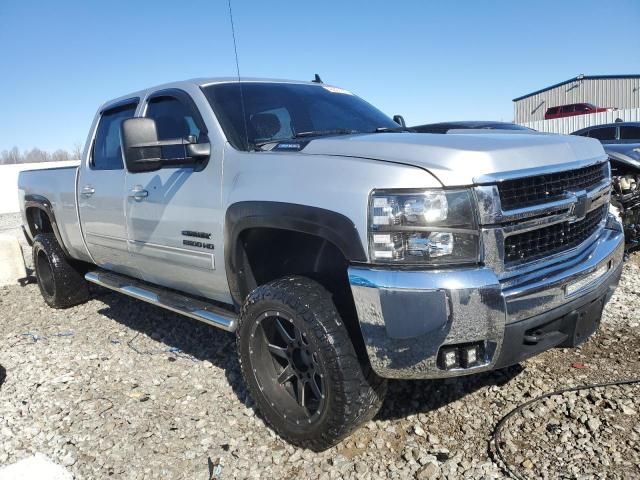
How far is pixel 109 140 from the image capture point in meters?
4.57

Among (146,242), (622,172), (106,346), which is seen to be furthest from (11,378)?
(622,172)

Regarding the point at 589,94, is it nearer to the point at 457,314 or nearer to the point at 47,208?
the point at 47,208

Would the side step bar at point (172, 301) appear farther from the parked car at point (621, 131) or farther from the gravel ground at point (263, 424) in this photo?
the parked car at point (621, 131)

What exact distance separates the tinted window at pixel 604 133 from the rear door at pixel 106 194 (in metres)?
9.37

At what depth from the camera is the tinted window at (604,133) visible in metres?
10.6

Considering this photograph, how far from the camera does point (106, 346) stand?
4.45 m

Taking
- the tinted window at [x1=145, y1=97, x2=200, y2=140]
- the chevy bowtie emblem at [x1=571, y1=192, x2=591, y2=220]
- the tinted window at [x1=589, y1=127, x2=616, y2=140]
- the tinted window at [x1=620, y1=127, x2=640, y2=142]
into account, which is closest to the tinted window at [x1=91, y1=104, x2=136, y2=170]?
the tinted window at [x1=145, y1=97, x2=200, y2=140]

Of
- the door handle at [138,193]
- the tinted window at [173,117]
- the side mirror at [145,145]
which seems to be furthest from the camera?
the door handle at [138,193]

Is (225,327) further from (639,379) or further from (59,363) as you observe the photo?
(639,379)

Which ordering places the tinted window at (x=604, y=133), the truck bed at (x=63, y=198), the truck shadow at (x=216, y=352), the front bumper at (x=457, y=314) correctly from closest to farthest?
the front bumper at (x=457, y=314) → the truck shadow at (x=216, y=352) → the truck bed at (x=63, y=198) → the tinted window at (x=604, y=133)

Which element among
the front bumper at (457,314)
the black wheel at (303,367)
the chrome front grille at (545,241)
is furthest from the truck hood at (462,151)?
the black wheel at (303,367)

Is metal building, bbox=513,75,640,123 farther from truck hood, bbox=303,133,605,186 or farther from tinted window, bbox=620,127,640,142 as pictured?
truck hood, bbox=303,133,605,186

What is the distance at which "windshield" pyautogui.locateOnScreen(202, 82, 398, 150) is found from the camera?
10.6 feet

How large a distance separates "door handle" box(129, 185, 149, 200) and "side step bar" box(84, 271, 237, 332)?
2.28 feet
